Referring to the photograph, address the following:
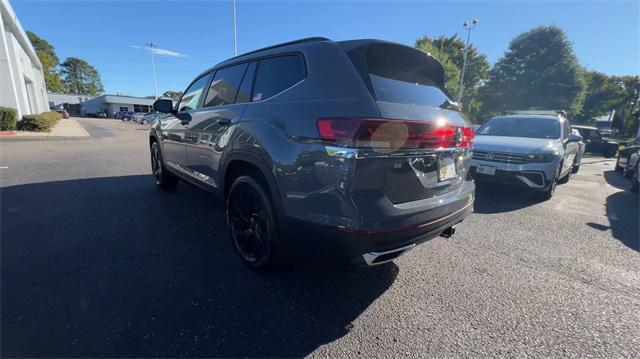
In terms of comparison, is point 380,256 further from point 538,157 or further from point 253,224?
point 538,157

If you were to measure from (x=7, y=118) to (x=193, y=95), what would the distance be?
16732 millimetres

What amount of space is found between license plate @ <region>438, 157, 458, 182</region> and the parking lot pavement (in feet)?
3.27

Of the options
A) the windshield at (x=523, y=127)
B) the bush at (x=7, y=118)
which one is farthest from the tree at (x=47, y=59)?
the windshield at (x=523, y=127)

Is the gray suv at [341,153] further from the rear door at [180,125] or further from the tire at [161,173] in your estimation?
the tire at [161,173]

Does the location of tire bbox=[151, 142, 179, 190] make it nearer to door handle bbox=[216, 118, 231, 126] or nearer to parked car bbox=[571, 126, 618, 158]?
door handle bbox=[216, 118, 231, 126]

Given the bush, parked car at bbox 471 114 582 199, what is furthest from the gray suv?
the bush

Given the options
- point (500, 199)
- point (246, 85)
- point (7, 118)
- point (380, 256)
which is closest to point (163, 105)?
point (246, 85)

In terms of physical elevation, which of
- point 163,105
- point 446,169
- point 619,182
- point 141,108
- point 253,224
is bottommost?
point 619,182

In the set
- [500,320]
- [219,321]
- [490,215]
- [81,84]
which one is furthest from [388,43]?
[81,84]

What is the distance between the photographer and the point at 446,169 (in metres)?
2.20

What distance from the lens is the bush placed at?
44.7 ft

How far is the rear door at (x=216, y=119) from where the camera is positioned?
275 centimetres

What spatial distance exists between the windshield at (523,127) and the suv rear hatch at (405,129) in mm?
4480

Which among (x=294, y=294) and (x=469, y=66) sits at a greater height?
(x=469, y=66)
